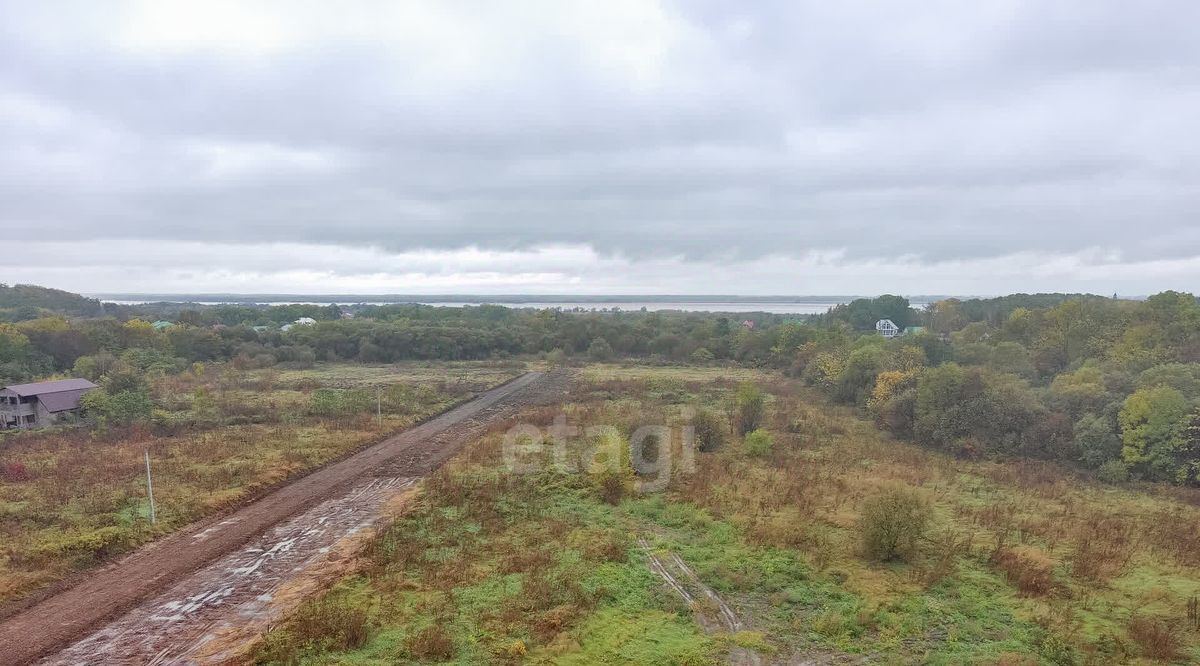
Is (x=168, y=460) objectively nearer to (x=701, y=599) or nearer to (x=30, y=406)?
(x=30, y=406)

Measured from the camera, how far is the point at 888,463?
81.8 feet

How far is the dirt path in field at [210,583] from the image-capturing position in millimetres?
10375

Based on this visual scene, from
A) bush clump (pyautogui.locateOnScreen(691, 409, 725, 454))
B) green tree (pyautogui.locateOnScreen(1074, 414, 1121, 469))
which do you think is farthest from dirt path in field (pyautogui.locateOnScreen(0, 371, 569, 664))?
green tree (pyautogui.locateOnScreen(1074, 414, 1121, 469))

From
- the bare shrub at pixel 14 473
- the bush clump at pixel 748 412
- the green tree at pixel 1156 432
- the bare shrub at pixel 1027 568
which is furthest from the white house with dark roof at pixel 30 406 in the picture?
the green tree at pixel 1156 432

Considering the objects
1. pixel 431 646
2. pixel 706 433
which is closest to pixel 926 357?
pixel 706 433

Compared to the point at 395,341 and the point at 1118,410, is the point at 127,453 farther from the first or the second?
the point at 395,341

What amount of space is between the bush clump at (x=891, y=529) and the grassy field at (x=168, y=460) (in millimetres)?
16779

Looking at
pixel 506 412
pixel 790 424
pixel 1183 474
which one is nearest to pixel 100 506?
pixel 506 412

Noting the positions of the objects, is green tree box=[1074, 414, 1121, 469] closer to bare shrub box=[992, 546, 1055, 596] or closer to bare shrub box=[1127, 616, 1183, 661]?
bare shrub box=[992, 546, 1055, 596]

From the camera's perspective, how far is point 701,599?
41.1ft

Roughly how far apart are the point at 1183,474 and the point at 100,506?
34752mm

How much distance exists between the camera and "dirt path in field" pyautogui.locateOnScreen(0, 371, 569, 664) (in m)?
10.4

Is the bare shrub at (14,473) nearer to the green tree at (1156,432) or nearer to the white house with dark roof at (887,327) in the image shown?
the green tree at (1156,432)

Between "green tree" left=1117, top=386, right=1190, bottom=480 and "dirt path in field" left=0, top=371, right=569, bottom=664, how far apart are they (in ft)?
89.0
